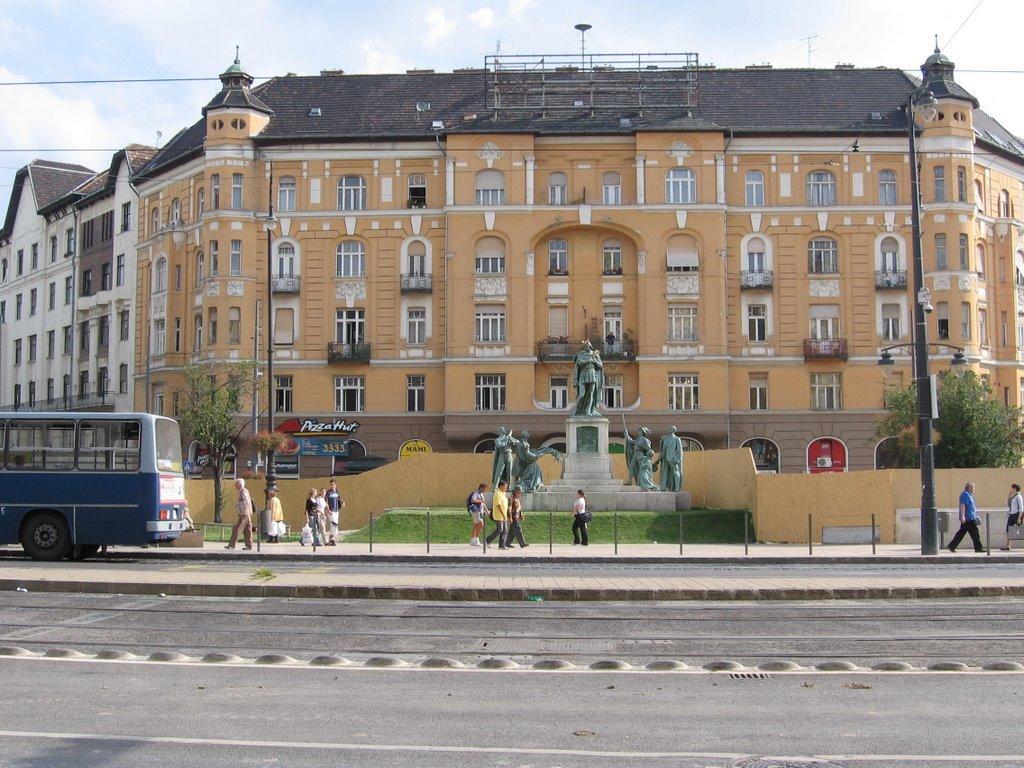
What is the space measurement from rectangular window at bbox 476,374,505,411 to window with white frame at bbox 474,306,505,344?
1.69m

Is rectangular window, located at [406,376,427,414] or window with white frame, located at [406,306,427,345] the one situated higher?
window with white frame, located at [406,306,427,345]

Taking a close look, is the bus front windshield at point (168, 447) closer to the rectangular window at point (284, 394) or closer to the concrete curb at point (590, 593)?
the concrete curb at point (590, 593)

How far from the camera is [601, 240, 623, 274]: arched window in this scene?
180ft

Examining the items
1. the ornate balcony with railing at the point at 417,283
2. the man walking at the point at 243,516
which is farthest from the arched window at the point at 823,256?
the man walking at the point at 243,516

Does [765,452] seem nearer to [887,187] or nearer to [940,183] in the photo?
[887,187]

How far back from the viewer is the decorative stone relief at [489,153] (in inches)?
2130

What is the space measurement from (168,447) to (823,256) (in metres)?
37.6

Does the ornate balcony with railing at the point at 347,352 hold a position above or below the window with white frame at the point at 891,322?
below

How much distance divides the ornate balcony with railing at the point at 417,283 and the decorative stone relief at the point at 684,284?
36.2ft

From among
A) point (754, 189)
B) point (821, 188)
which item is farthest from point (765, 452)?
point (821, 188)

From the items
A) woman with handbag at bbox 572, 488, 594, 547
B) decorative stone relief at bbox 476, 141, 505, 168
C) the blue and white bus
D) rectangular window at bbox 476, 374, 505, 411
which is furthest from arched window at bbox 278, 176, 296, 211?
the blue and white bus

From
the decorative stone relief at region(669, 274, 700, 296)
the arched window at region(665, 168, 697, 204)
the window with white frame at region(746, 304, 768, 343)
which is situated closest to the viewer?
the decorative stone relief at region(669, 274, 700, 296)

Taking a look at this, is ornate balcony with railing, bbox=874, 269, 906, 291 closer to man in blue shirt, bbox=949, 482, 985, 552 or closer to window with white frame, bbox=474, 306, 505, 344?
window with white frame, bbox=474, 306, 505, 344

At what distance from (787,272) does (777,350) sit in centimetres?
369
